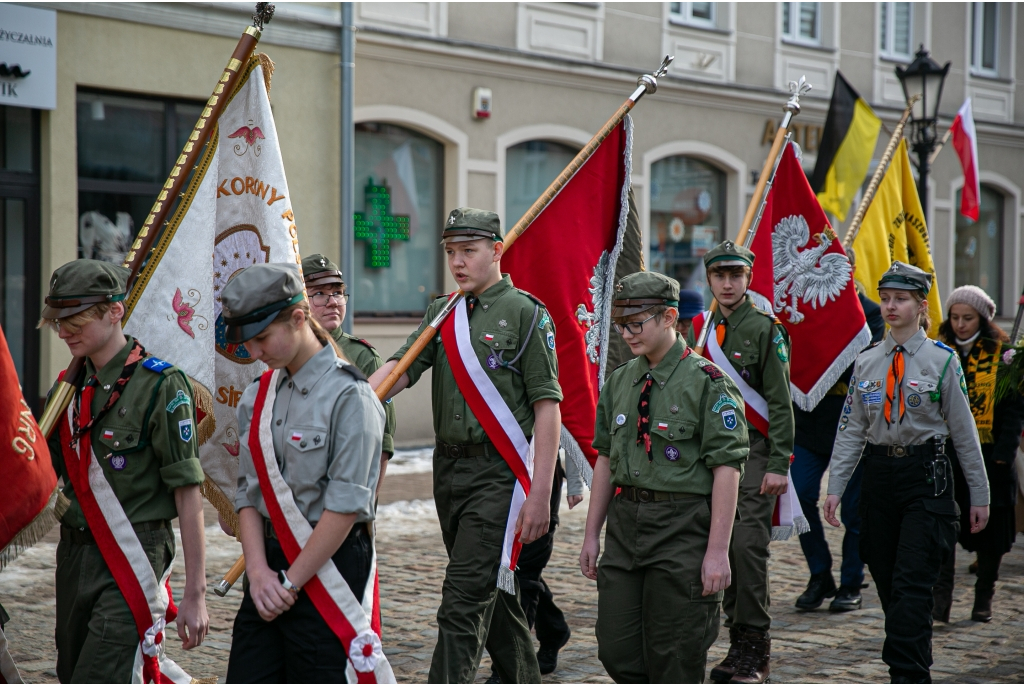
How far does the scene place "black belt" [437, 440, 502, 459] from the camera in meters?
4.52

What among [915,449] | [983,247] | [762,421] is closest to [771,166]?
[762,421]

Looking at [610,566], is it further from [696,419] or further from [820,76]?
[820,76]

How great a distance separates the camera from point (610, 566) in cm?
415

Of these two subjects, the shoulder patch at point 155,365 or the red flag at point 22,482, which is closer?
the red flag at point 22,482

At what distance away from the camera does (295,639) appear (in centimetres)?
307

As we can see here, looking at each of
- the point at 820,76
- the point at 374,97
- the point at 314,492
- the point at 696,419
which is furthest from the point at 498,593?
the point at 820,76

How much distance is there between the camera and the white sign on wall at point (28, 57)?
1004 cm

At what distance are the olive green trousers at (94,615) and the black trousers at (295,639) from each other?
1.81ft

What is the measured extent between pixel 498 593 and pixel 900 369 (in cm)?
232

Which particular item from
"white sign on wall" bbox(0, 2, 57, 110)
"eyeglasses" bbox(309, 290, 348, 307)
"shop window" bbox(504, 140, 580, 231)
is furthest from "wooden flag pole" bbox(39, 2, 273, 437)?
"shop window" bbox(504, 140, 580, 231)

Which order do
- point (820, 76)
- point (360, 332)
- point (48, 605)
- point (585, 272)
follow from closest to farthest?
point (585, 272) < point (48, 605) < point (360, 332) < point (820, 76)

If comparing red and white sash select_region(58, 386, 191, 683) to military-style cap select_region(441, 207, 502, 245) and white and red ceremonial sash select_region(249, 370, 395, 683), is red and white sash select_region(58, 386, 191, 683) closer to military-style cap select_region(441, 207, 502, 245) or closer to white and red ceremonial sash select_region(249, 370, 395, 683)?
white and red ceremonial sash select_region(249, 370, 395, 683)

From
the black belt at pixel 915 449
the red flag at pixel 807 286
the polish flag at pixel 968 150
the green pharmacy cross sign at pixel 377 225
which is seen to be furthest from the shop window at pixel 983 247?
the black belt at pixel 915 449

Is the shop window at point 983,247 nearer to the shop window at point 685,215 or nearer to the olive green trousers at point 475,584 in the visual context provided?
the shop window at point 685,215
